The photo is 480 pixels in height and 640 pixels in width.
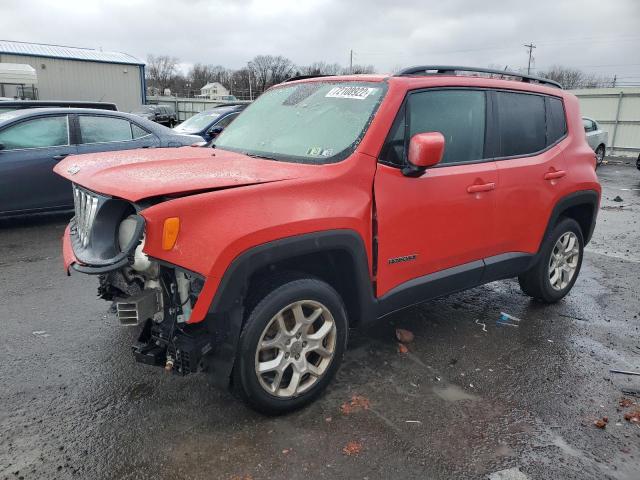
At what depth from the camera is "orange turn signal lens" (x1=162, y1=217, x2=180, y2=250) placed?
2340 mm

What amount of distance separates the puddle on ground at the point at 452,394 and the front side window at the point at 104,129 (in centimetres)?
601

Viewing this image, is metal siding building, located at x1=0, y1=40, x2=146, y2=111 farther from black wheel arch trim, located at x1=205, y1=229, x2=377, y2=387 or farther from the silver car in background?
black wheel arch trim, located at x1=205, y1=229, x2=377, y2=387

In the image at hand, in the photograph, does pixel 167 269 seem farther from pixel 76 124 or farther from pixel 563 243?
pixel 76 124

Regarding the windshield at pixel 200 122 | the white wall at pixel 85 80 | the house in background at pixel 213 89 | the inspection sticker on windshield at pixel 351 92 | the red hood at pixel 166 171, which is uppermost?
the house in background at pixel 213 89

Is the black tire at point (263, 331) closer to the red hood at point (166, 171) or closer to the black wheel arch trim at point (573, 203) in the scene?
the red hood at point (166, 171)

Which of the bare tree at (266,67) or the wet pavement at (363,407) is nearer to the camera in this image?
the wet pavement at (363,407)


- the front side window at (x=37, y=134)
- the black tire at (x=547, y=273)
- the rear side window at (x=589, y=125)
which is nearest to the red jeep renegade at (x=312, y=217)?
the black tire at (x=547, y=273)

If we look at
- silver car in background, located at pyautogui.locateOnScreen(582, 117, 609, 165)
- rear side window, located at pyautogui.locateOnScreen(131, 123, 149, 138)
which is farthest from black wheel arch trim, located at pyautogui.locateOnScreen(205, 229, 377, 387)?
silver car in background, located at pyautogui.locateOnScreen(582, 117, 609, 165)

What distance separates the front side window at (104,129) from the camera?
708cm

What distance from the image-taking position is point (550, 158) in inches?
166

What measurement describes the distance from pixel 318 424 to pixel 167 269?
1227 millimetres

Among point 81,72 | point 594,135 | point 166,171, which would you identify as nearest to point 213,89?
point 81,72

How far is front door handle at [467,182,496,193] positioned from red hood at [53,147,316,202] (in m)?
1.25

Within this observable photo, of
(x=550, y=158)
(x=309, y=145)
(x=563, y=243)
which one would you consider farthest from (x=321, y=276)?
(x=563, y=243)
